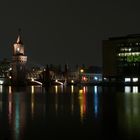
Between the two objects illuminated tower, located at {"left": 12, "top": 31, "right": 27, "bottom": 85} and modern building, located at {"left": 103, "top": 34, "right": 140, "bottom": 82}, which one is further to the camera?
illuminated tower, located at {"left": 12, "top": 31, "right": 27, "bottom": 85}

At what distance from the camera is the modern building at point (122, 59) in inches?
6053

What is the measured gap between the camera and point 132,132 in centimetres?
2592

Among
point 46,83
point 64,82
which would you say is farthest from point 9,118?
point 64,82

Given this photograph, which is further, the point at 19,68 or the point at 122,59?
the point at 19,68

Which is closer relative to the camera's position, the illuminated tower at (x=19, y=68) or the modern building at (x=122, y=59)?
the modern building at (x=122, y=59)

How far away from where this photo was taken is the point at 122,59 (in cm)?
15738

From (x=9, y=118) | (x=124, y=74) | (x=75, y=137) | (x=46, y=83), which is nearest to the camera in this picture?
(x=75, y=137)

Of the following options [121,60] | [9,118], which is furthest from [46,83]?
[9,118]

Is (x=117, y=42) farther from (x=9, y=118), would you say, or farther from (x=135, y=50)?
(x=9, y=118)

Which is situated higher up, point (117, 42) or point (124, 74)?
point (117, 42)

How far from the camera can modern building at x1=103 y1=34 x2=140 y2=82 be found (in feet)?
504

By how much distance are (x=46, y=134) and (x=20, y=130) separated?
2.39 metres

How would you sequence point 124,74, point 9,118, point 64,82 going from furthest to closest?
point 64,82
point 124,74
point 9,118

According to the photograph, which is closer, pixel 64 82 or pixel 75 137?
pixel 75 137
